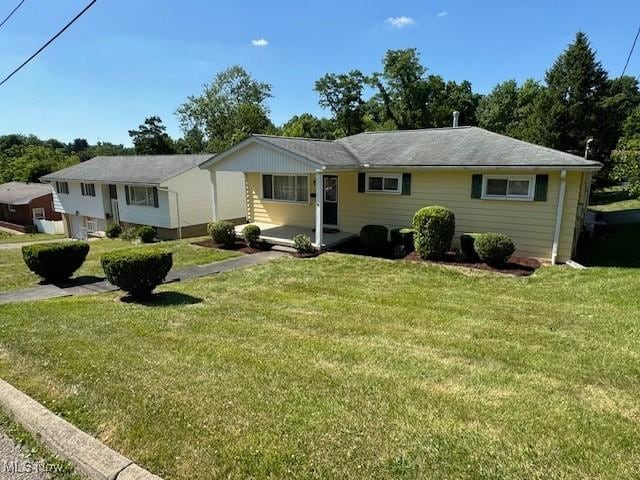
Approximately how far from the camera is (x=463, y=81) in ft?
156

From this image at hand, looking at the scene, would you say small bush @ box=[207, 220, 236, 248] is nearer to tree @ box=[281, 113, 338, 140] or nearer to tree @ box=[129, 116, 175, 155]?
tree @ box=[281, 113, 338, 140]

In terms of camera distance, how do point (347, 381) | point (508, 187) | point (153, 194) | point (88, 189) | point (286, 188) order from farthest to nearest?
point (88, 189), point (153, 194), point (286, 188), point (508, 187), point (347, 381)

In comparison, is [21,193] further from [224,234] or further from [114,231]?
[224,234]

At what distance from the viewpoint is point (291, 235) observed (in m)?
14.1

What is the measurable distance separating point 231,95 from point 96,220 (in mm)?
32803

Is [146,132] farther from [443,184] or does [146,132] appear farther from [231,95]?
[443,184]

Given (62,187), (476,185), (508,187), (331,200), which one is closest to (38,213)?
(62,187)

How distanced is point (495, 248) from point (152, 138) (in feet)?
197

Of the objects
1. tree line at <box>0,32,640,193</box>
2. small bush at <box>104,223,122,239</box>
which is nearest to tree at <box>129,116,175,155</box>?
tree line at <box>0,32,640,193</box>

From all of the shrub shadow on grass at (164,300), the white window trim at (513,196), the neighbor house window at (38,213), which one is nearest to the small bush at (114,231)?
the neighbor house window at (38,213)

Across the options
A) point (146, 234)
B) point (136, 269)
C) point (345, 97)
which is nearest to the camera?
point (136, 269)

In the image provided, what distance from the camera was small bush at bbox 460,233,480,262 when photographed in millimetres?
10719

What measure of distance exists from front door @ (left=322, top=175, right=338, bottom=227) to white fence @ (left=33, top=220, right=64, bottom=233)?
2650 cm

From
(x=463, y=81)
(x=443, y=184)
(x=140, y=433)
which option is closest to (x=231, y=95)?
(x=463, y=81)
